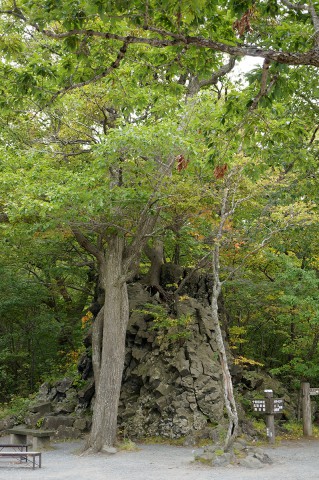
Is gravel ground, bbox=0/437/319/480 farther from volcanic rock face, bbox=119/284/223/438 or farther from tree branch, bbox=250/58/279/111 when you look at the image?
tree branch, bbox=250/58/279/111

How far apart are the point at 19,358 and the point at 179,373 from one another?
1069 cm

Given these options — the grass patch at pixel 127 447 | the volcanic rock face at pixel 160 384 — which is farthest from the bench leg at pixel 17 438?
the grass patch at pixel 127 447

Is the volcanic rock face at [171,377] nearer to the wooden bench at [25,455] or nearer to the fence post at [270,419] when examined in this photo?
the fence post at [270,419]

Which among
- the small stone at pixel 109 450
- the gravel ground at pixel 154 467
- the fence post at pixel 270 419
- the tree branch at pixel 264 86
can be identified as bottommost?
the gravel ground at pixel 154 467

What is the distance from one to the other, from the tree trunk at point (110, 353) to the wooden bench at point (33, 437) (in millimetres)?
1476

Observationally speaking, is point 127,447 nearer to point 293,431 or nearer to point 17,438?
point 17,438

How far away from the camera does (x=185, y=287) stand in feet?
56.6

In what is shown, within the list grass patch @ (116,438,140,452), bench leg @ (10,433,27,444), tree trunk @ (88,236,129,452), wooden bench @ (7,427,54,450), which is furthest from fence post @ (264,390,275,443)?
bench leg @ (10,433,27,444)

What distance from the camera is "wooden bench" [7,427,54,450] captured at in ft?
43.3

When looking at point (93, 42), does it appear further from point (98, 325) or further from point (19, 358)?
point (19, 358)

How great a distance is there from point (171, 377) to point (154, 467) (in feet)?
14.1

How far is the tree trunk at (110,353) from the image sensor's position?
498 inches

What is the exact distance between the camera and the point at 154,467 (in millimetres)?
10664

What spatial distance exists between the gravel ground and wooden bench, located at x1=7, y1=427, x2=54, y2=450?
46cm
